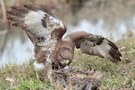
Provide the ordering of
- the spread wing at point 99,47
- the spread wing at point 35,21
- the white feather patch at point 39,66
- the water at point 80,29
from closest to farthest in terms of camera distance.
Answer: the spread wing at point 35,21
the white feather patch at point 39,66
the spread wing at point 99,47
the water at point 80,29

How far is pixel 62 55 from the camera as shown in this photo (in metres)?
4.69

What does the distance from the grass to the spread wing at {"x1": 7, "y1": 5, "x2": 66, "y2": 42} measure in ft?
1.60

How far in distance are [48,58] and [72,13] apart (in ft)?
32.8

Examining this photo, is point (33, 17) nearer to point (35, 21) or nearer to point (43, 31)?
point (35, 21)

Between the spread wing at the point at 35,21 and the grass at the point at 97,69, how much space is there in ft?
1.60

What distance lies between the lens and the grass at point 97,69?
456 centimetres

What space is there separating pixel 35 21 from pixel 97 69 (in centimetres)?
98

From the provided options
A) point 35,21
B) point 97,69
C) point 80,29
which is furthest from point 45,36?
point 80,29

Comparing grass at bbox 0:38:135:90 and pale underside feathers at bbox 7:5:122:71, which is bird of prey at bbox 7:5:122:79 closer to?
pale underside feathers at bbox 7:5:122:71

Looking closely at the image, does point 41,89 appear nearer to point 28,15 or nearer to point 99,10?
point 28,15

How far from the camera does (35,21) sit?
15.3 ft

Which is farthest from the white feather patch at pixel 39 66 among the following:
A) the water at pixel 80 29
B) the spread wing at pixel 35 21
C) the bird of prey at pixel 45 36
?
the water at pixel 80 29

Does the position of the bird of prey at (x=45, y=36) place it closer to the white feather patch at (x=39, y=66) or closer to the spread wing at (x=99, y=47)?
the white feather patch at (x=39, y=66)

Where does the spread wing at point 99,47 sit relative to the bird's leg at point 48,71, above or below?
above
